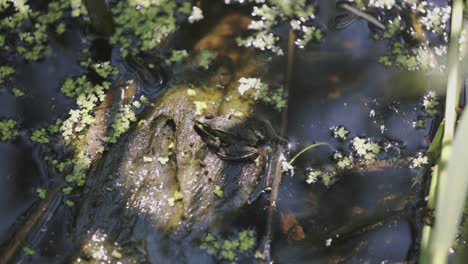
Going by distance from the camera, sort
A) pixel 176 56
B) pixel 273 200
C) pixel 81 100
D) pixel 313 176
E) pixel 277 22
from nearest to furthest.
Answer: pixel 273 200 < pixel 313 176 < pixel 81 100 < pixel 176 56 < pixel 277 22

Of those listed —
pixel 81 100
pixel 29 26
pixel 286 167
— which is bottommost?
pixel 286 167

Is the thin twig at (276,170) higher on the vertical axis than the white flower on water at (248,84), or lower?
lower

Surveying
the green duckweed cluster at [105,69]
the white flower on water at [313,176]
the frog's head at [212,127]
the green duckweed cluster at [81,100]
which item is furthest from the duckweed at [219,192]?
the green duckweed cluster at [105,69]

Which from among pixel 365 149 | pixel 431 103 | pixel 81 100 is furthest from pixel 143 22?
pixel 431 103

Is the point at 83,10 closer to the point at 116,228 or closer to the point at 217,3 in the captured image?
the point at 217,3

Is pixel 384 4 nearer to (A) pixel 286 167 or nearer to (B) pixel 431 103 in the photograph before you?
(B) pixel 431 103

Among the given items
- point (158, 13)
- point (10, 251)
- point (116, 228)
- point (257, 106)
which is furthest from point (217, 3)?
point (10, 251)

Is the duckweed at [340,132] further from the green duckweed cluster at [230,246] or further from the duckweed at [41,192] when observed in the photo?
the duckweed at [41,192]
